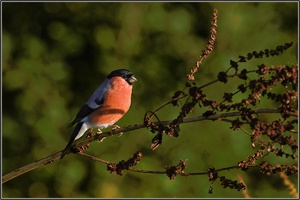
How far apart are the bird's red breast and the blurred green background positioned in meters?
1.35

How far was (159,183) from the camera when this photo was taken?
5008 millimetres

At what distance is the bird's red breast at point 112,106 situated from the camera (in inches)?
134

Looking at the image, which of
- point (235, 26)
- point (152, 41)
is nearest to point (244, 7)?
point (235, 26)

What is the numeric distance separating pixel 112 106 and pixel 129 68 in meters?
1.55

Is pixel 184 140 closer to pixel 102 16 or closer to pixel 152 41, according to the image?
pixel 152 41

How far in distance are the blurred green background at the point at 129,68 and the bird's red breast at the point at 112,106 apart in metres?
1.35

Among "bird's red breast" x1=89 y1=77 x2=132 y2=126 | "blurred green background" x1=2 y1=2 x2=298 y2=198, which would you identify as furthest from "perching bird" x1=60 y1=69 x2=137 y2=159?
"blurred green background" x1=2 y1=2 x2=298 y2=198

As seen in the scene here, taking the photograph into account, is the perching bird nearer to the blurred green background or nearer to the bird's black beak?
the bird's black beak

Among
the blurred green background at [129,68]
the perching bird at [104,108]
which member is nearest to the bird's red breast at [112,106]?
the perching bird at [104,108]

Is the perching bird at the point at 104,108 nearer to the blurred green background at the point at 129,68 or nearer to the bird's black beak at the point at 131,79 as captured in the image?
the bird's black beak at the point at 131,79

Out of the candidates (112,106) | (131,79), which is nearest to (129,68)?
(131,79)

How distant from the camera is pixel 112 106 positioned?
135 inches

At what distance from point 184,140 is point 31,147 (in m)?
1.15

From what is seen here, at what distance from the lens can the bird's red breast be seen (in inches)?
134
